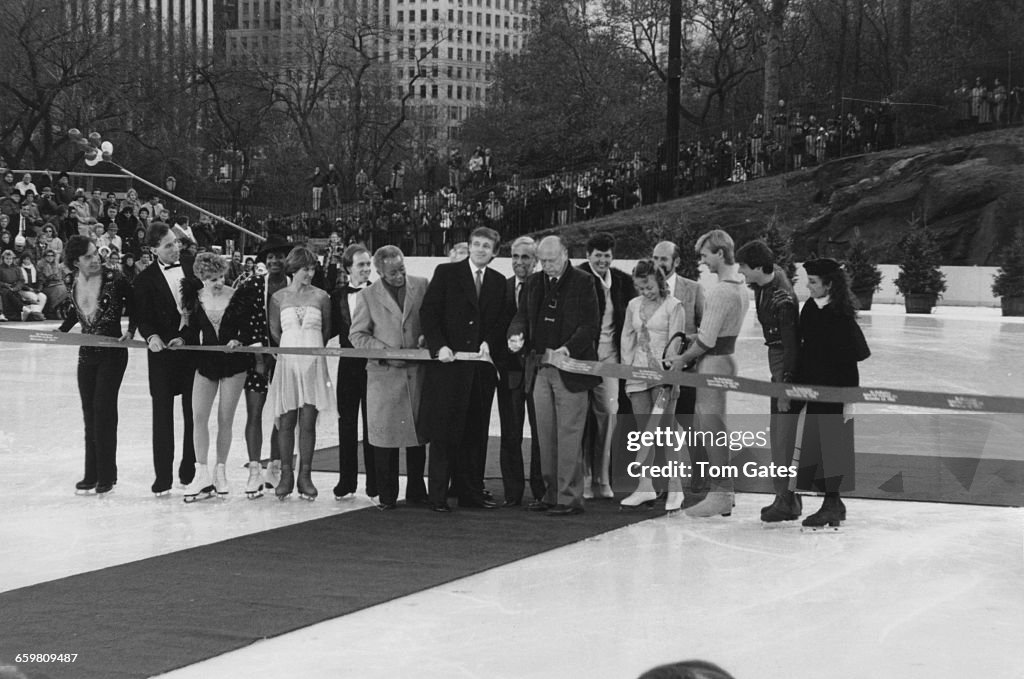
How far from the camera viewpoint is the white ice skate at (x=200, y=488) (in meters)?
7.88

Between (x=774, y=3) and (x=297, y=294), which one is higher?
(x=774, y=3)

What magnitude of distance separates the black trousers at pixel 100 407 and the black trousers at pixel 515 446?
2458mm

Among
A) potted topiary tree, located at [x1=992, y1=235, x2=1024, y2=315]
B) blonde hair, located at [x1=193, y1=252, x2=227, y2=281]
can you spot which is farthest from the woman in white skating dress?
potted topiary tree, located at [x1=992, y1=235, x2=1024, y2=315]

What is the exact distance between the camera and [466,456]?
312 inches

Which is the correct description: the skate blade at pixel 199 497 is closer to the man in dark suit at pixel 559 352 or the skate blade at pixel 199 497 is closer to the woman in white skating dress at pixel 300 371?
the woman in white skating dress at pixel 300 371

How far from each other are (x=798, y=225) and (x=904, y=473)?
24.9 m

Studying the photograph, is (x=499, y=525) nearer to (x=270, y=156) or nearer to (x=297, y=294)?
(x=297, y=294)

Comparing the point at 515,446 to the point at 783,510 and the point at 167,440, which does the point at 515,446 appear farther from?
the point at 167,440

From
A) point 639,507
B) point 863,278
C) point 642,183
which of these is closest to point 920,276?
point 863,278

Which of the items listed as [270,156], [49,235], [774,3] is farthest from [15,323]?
[270,156]

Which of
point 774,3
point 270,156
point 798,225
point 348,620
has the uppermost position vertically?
point 774,3

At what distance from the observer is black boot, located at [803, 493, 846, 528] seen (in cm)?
718

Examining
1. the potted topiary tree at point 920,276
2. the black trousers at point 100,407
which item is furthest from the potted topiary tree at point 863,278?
the black trousers at point 100,407

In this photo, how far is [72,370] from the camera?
15133mm
